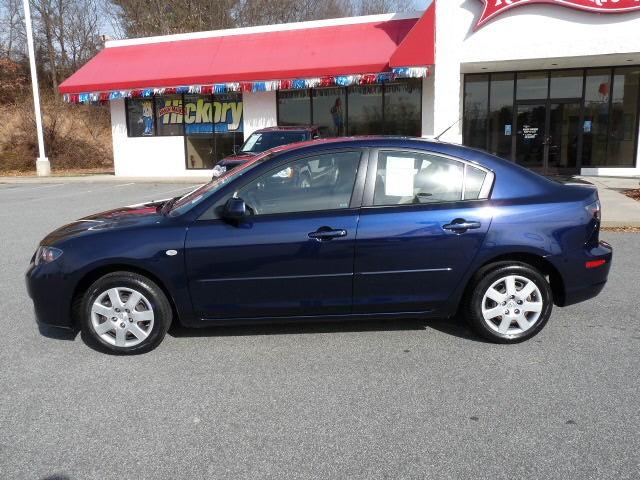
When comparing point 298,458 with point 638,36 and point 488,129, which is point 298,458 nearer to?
point 638,36

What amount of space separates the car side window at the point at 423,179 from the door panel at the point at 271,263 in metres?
0.40

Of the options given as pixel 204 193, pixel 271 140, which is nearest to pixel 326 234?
pixel 204 193

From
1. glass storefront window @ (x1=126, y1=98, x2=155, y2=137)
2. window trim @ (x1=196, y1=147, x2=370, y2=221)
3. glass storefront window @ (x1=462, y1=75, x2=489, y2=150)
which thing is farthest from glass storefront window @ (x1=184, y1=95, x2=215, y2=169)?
window trim @ (x1=196, y1=147, x2=370, y2=221)

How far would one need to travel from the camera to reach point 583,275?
4.16m

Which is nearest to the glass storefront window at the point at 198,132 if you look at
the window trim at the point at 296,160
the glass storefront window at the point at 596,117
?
the glass storefront window at the point at 596,117

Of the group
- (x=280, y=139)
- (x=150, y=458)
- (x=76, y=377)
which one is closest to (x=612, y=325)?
(x=150, y=458)

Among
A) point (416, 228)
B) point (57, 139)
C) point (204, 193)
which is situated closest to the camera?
point (416, 228)

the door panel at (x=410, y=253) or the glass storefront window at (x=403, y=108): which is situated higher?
the glass storefront window at (x=403, y=108)

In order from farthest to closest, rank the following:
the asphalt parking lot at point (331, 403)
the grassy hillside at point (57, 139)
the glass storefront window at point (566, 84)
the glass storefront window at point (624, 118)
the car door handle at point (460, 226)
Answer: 1. the grassy hillside at point (57, 139)
2. the glass storefront window at point (566, 84)
3. the glass storefront window at point (624, 118)
4. the car door handle at point (460, 226)
5. the asphalt parking lot at point (331, 403)

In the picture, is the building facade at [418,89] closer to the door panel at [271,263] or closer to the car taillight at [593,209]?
the car taillight at [593,209]

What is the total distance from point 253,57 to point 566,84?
33.7ft

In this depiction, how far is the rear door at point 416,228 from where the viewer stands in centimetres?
391

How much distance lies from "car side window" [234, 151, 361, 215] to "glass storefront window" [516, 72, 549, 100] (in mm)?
15092

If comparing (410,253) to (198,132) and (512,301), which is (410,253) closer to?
(512,301)
